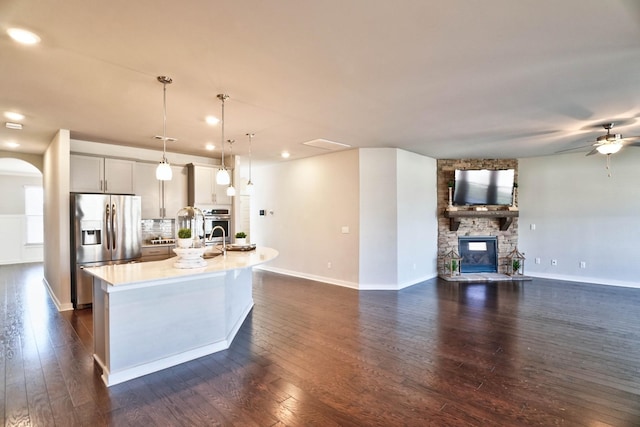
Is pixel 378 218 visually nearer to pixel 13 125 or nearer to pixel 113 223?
pixel 113 223

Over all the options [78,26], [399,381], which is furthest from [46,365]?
[399,381]

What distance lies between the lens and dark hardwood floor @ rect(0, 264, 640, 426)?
2234mm

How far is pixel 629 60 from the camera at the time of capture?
2.50 meters

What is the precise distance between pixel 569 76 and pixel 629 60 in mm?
381

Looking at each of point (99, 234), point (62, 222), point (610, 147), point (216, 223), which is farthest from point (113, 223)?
point (610, 147)

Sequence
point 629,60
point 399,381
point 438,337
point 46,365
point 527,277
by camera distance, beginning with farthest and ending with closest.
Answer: point 527,277 → point 438,337 → point 46,365 → point 399,381 → point 629,60

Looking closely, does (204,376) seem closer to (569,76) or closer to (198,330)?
(198,330)

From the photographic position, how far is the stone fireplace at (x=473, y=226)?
7.16 m

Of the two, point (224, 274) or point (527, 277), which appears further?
point (527, 277)

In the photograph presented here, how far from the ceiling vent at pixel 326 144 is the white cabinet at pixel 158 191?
2593 millimetres

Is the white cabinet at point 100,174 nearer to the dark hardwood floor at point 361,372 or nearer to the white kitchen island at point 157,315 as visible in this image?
the dark hardwood floor at point 361,372

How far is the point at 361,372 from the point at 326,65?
2691mm

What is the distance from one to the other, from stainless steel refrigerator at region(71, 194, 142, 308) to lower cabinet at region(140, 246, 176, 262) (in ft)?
0.86

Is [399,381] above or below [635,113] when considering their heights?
below
